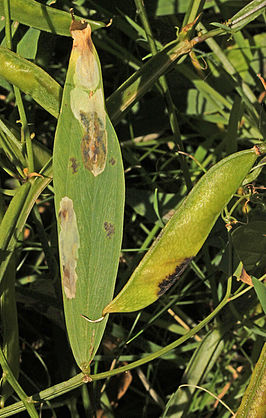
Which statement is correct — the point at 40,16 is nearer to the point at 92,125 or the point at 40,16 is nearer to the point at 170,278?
the point at 92,125

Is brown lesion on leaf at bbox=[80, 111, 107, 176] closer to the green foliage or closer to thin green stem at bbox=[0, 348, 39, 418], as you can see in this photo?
the green foliage

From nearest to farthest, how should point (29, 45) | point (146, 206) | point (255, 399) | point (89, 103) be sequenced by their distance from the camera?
point (89, 103) → point (255, 399) → point (29, 45) → point (146, 206)

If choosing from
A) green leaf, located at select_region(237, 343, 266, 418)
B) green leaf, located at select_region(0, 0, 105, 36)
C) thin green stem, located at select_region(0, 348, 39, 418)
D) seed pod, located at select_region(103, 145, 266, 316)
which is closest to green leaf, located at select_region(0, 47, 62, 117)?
green leaf, located at select_region(0, 0, 105, 36)

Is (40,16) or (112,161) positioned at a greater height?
(40,16)

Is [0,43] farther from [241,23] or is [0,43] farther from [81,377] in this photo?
[81,377]

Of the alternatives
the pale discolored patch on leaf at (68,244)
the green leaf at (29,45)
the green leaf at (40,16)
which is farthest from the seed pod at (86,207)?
the green leaf at (29,45)

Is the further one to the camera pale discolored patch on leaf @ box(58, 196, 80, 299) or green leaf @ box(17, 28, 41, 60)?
green leaf @ box(17, 28, 41, 60)

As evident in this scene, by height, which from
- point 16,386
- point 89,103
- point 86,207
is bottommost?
point 16,386

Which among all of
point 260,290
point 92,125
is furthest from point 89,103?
point 260,290
